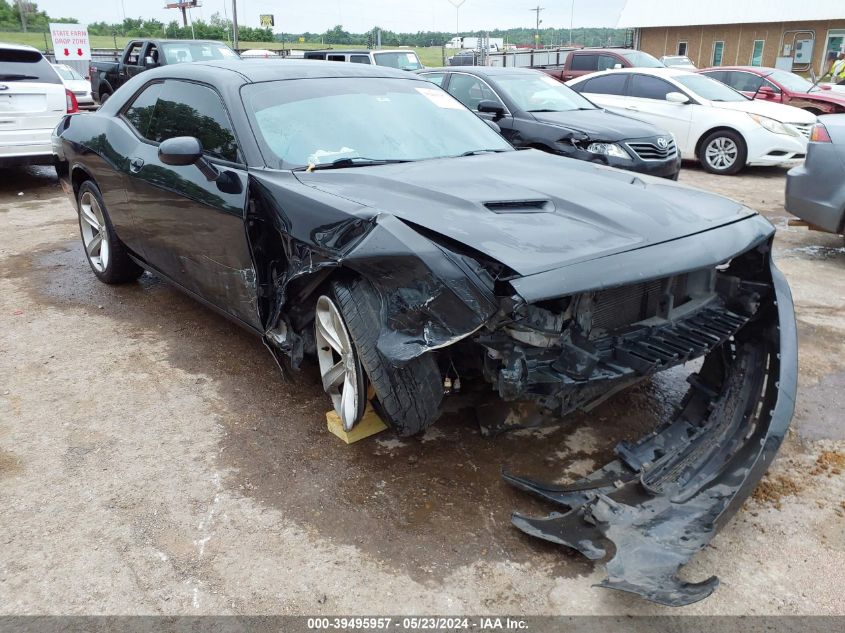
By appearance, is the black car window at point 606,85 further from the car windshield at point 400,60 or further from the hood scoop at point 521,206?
the hood scoop at point 521,206

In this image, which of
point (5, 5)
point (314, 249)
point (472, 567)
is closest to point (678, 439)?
point (472, 567)

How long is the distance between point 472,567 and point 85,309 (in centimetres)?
369

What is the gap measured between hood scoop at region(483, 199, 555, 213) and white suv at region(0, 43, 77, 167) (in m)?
7.17

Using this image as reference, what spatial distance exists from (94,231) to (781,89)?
1283 cm

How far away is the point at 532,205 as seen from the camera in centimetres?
285

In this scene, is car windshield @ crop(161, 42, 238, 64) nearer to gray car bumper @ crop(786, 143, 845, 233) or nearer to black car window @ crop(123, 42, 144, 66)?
black car window @ crop(123, 42, 144, 66)

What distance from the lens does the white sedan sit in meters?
9.90

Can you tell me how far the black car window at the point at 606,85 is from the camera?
11.1 m

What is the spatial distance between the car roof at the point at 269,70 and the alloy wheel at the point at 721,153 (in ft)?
24.5

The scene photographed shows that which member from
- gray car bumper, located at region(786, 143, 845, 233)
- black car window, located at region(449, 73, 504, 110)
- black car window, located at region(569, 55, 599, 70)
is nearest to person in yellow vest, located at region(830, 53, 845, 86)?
black car window, located at region(569, 55, 599, 70)

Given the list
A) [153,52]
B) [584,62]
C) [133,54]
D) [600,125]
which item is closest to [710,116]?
[600,125]

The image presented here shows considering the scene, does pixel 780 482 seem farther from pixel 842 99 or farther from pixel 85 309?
pixel 842 99

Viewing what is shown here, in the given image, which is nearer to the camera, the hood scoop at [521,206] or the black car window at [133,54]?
the hood scoop at [521,206]

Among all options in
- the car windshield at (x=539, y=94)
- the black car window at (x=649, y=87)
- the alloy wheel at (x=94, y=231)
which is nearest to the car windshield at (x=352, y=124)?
the alloy wheel at (x=94, y=231)
